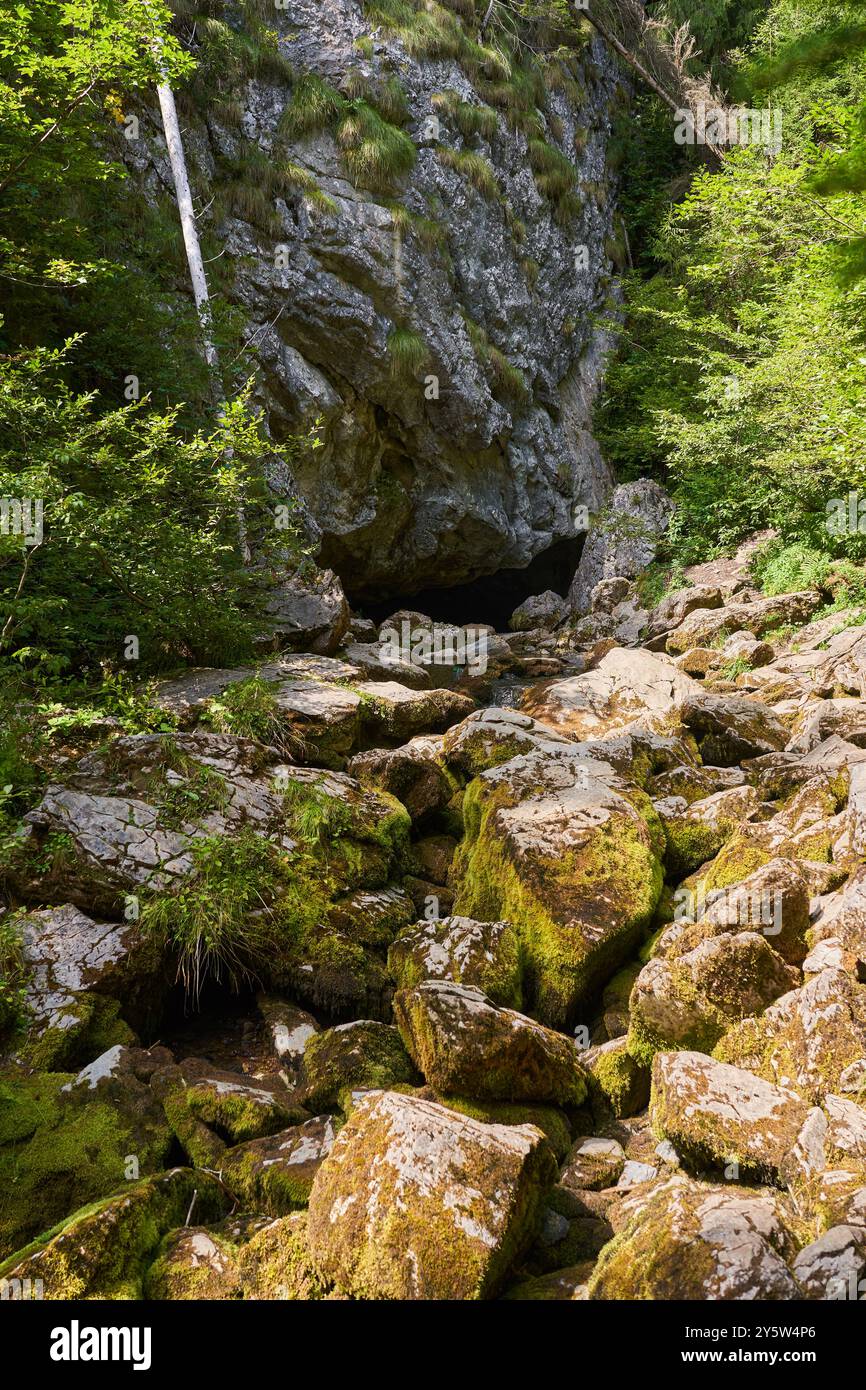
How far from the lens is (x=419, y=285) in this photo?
16969mm

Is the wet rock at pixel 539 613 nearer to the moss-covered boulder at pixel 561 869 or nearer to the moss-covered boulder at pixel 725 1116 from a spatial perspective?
the moss-covered boulder at pixel 561 869

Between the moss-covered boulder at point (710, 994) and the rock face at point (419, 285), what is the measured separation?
497 inches

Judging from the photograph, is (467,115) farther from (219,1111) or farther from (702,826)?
(219,1111)

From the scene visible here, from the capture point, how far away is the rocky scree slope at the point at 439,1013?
3.00 meters

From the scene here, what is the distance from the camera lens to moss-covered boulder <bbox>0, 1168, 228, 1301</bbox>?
2.94 m

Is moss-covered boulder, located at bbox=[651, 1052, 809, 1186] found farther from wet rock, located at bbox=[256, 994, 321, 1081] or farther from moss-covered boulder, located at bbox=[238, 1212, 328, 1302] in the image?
wet rock, located at bbox=[256, 994, 321, 1081]

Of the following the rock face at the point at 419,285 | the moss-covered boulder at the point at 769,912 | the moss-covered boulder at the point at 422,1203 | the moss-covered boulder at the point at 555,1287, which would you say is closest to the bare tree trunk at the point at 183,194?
the rock face at the point at 419,285

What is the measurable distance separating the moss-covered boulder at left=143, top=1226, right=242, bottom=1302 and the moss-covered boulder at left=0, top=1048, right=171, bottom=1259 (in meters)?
0.53

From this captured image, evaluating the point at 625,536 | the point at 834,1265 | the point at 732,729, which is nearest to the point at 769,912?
the point at 834,1265

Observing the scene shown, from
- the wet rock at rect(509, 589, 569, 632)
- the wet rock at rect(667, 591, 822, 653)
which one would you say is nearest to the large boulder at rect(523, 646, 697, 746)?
the wet rock at rect(667, 591, 822, 653)

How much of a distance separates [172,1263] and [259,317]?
15836 millimetres

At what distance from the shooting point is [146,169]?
13.2 metres
